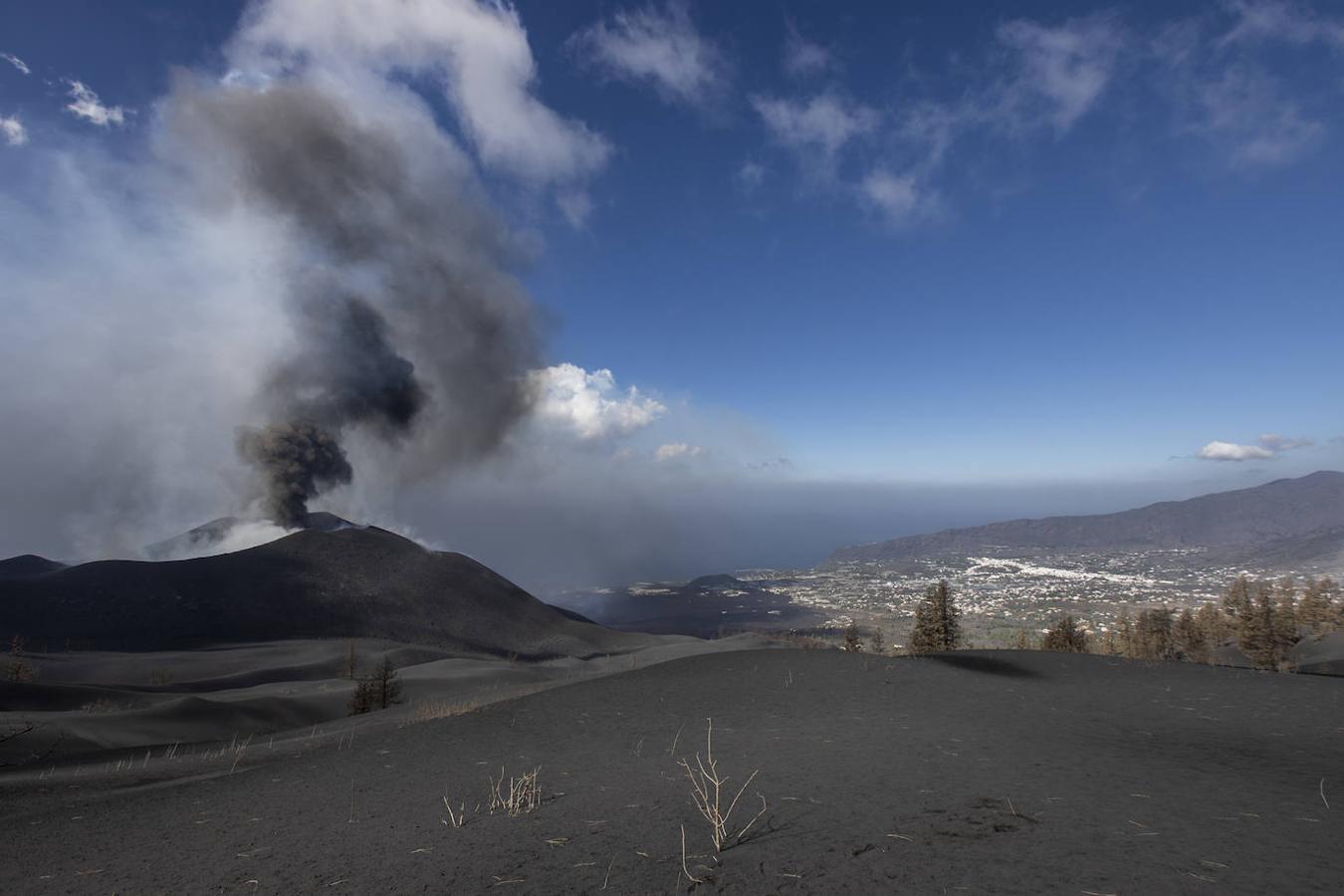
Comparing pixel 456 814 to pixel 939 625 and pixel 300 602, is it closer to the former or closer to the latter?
pixel 939 625

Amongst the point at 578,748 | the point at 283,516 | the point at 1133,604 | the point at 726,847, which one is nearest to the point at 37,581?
the point at 283,516

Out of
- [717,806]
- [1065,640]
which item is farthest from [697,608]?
[717,806]

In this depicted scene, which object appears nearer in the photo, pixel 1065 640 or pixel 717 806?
pixel 717 806

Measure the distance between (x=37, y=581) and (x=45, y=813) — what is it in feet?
192

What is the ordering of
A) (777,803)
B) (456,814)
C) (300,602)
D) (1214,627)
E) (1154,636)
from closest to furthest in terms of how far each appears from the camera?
(777,803) → (456,814) → (1154,636) → (1214,627) → (300,602)

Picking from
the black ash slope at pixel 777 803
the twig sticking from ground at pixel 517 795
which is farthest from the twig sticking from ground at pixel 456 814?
the twig sticking from ground at pixel 517 795

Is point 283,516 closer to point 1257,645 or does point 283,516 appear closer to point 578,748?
point 578,748

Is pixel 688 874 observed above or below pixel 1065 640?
above

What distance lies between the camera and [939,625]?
1282 inches

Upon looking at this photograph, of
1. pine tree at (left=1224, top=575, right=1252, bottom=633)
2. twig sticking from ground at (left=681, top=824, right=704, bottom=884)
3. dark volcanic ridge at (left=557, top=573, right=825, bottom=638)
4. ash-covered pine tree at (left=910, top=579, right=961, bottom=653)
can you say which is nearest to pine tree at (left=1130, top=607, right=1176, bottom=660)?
pine tree at (left=1224, top=575, right=1252, bottom=633)

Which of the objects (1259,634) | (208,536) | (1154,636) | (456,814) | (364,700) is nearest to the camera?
(456,814)

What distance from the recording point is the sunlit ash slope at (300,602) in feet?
148

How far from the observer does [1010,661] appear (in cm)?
1543

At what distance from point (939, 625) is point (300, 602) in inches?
2032
